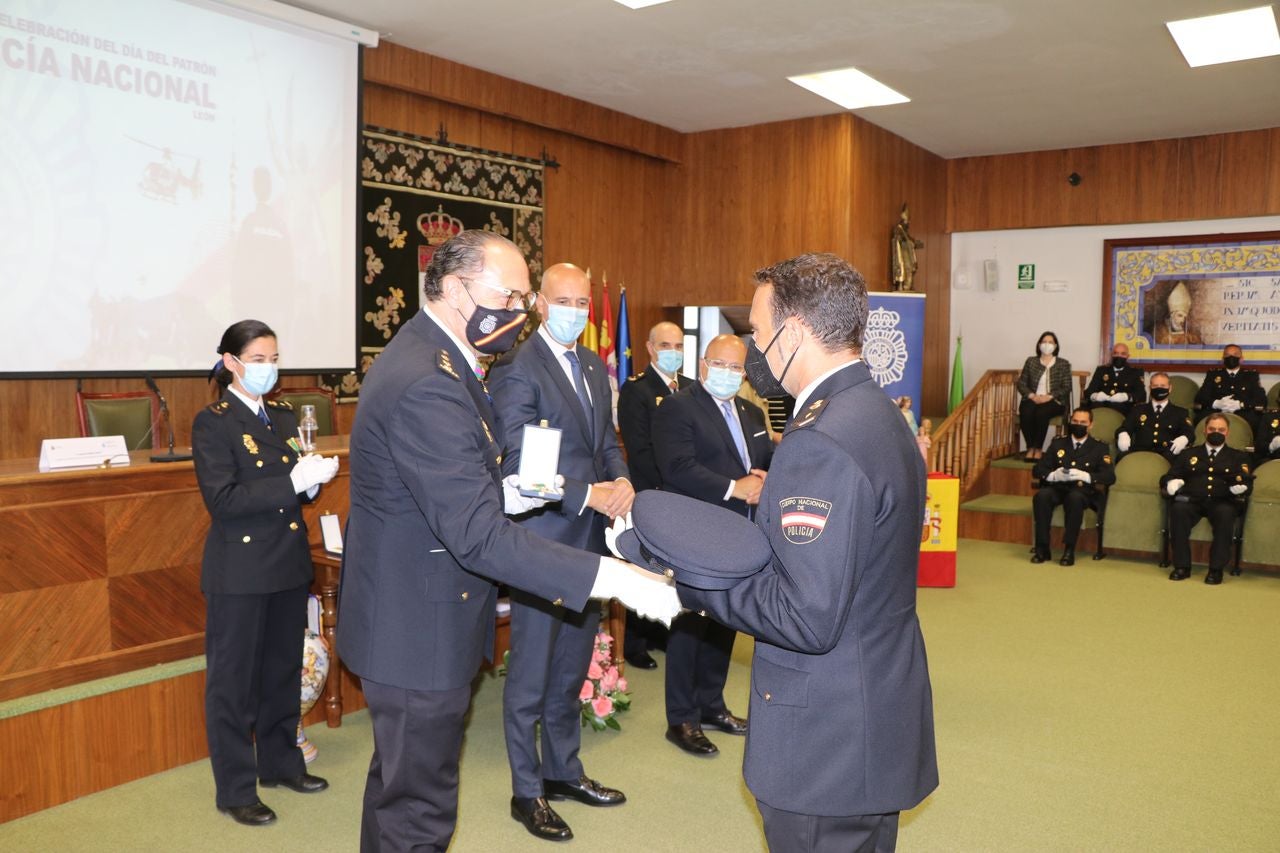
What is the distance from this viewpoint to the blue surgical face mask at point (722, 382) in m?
4.02

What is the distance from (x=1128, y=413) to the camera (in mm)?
9180

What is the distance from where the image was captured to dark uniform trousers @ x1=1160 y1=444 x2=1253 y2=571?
7.14 metres

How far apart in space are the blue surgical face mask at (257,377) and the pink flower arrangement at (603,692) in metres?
1.58

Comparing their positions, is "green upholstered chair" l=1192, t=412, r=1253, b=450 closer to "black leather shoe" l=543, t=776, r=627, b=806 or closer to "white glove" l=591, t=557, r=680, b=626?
"black leather shoe" l=543, t=776, r=627, b=806

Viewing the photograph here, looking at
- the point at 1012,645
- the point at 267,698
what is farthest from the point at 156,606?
the point at 1012,645

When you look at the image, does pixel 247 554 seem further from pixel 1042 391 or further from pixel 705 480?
pixel 1042 391

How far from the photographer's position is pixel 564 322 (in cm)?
327

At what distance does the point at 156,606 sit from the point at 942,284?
9440 millimetres

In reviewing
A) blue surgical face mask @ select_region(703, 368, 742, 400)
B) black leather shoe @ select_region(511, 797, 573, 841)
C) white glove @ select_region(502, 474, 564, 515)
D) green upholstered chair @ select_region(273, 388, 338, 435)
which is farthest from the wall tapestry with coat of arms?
white glove @ select_region(502, 474, 564, 515)

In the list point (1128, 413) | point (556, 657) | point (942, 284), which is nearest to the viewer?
point (556, 657)

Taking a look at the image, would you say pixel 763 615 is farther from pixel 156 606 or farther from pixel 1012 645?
pixel 1012 645

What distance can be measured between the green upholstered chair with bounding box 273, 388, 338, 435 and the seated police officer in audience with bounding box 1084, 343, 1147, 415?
23.2ft

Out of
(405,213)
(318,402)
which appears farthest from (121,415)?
(405,213)

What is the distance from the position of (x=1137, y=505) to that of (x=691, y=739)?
17.8 ft
